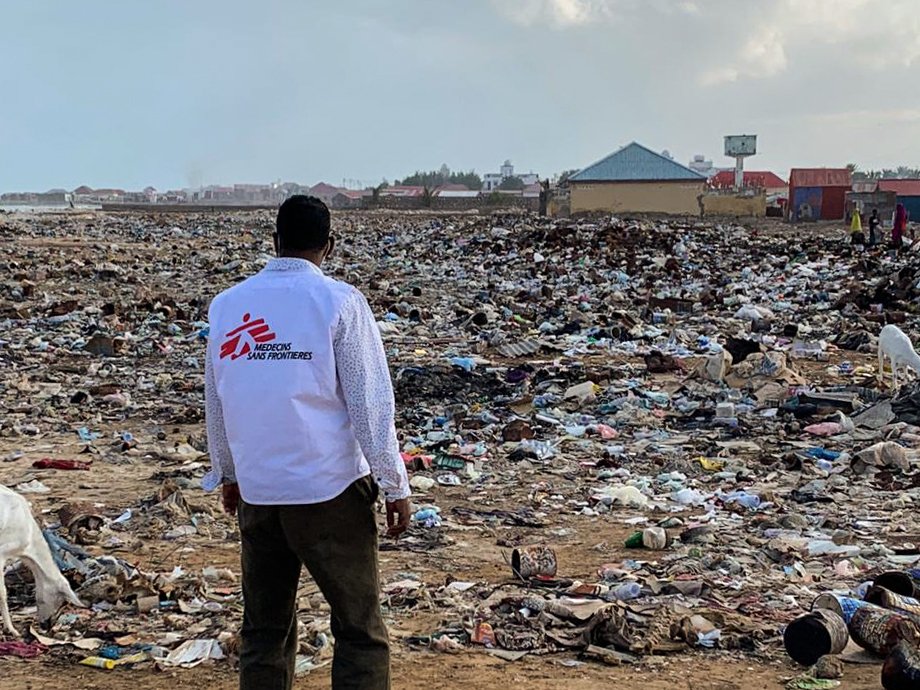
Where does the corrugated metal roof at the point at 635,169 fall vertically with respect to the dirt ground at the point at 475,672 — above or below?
above

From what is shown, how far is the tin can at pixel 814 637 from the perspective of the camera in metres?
3.44

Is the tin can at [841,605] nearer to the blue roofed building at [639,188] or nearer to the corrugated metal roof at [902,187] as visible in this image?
the corrugated metal roof at [902,187]

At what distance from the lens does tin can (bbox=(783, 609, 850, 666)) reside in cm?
344

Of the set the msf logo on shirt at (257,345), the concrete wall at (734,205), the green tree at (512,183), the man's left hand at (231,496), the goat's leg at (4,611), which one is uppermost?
the green tree at (512,183)

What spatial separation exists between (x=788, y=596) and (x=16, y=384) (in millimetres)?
7077

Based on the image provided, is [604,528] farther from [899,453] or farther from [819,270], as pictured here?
[819,270]

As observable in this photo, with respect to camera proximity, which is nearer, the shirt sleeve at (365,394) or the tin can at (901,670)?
the shirt sleeve at (365,394)

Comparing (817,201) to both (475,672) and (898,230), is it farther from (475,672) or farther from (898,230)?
(475,672)

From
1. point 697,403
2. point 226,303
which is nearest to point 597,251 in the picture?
point 697,403

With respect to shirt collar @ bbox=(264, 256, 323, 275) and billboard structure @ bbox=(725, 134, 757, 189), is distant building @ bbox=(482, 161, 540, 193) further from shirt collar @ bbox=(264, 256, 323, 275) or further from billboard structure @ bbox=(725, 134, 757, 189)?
shirt collar @ bbox=(264, 256, 323, 275)

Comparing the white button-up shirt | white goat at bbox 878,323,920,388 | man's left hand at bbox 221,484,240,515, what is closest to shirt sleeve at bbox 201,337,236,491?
man's left hand at bbox 221,484,240,515

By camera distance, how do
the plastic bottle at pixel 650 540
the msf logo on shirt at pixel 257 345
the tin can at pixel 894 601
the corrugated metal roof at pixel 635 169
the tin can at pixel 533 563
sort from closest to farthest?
1. the msf logo on shirt at pixel 257 345
2. the tin can at pixel 894 601
3. the tin can at pixel 533 563
4. the plastic bottle at pixel 650 540
5. the corrugated metal roof at pixel 635 169

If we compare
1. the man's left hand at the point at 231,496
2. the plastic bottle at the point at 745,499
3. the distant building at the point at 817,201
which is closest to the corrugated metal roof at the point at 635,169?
the distant building at the point at 817,201

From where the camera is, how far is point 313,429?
252cm
